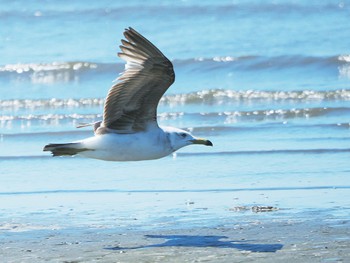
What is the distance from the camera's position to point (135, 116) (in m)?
8.49

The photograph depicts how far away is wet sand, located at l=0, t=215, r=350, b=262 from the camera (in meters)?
7.18

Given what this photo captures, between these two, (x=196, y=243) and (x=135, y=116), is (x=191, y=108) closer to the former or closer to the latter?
(x=135, y=116)

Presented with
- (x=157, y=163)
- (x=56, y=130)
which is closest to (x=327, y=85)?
(x=56, y=130)

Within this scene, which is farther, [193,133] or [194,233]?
[193,133]

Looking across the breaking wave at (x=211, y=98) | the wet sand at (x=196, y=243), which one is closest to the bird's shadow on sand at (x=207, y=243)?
the wet sand at (x=196, y=243)

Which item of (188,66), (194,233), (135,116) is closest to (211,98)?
(188,66)

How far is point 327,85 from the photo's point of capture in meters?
16.1

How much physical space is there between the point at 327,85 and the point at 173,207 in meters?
7.62

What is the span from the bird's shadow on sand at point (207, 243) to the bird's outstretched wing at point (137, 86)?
1.06 m

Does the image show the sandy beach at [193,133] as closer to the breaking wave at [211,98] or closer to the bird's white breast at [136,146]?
the breaking wave at [211,98]

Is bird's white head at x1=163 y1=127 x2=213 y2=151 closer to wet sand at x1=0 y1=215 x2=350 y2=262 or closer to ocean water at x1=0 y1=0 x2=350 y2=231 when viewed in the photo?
ocean water at x1=0 y1=0 x2=350 y2=231

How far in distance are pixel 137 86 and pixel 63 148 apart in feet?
2.39

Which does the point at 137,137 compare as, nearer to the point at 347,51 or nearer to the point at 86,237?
the point at 86,237

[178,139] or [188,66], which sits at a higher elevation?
[188,66]
